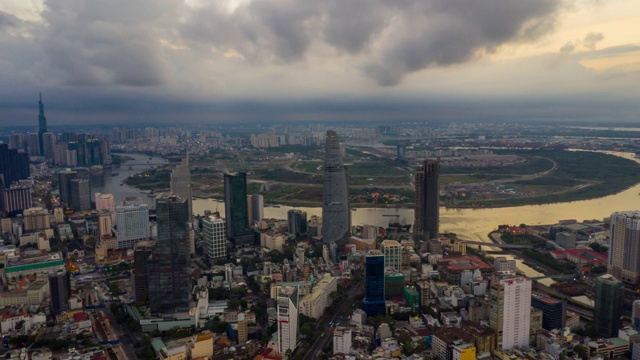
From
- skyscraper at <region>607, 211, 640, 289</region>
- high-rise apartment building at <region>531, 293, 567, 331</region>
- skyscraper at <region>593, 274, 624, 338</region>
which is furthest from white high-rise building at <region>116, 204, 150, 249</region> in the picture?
skyscraper at <region>607, 211, 640, 289</region>

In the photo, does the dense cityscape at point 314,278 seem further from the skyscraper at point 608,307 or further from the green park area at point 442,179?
the green park area at point 442,179

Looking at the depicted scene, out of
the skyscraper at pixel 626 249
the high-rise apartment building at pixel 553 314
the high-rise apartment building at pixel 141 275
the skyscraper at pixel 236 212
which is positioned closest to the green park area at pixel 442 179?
the skyscraper at pixel 236 212

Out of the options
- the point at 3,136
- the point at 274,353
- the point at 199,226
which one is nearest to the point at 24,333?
the point at 274,353

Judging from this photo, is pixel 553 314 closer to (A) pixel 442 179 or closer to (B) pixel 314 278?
(B) pixel 314 278

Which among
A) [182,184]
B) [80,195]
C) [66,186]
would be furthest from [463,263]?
[66,186]

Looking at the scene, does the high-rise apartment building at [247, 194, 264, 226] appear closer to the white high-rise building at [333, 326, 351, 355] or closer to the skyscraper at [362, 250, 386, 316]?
the skyscraper at [362, 250, 386, 316]
